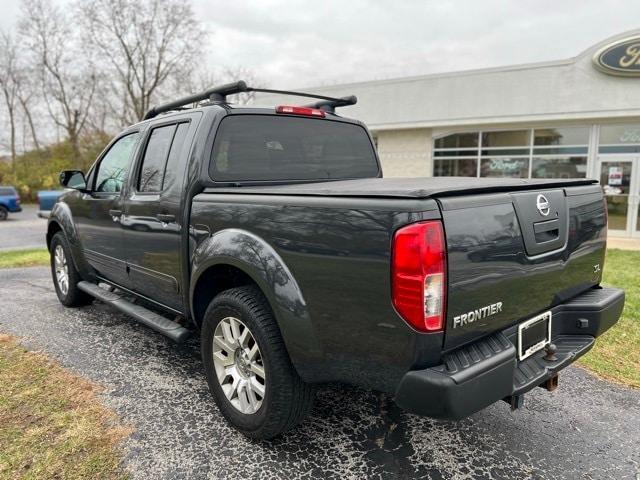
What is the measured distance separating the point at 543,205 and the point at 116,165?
12.0 feet

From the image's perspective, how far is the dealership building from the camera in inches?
494

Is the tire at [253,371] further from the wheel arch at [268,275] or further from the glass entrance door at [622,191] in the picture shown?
the glass entrance door at [622,191]

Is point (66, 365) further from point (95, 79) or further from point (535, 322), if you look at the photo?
point (95, 79)

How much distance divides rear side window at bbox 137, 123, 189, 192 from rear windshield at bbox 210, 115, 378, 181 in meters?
0.38

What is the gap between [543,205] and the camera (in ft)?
7.66

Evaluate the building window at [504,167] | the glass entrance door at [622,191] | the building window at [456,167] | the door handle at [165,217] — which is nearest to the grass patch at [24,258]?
the door handle at [165,217]

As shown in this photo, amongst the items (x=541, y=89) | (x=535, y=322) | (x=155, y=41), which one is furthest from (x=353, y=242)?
(x=155, y=41)

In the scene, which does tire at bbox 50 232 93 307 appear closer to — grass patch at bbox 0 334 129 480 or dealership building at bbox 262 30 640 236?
grass patch at bbox 0 334 129 480

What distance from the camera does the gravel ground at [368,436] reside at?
2434 millimetres

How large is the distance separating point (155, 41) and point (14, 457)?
31962 millimetres

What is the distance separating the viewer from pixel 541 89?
531 inches

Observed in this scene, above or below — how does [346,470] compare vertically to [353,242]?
below

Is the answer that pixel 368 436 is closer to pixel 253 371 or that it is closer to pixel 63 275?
pixel 253 371

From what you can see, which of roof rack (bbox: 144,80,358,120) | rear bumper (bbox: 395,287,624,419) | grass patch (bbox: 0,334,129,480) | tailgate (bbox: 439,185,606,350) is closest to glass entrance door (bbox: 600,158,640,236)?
roof rack (bbox: 144,80,358,120)
